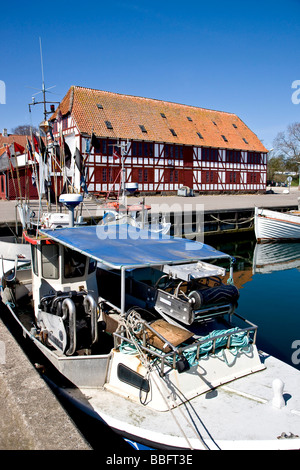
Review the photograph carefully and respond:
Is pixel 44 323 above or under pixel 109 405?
above

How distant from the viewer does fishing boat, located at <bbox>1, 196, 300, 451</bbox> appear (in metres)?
5.09

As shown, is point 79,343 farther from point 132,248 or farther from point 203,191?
point 203,191

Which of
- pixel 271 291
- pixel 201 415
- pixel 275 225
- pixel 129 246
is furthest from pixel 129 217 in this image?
pixel 201 415

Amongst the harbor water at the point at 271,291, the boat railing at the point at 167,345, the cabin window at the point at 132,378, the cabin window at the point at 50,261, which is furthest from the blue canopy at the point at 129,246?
the harbor water at the point at 271,291

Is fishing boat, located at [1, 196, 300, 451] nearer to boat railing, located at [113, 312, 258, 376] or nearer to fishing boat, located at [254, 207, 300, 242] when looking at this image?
boat railing, located at [113, 312, 258, 376]

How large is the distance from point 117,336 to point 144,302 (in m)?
1.86

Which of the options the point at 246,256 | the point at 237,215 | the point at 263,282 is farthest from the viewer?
the point at 237,215

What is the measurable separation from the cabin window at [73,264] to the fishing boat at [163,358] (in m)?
0.02

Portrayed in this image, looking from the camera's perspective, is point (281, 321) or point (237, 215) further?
point (237, 215)

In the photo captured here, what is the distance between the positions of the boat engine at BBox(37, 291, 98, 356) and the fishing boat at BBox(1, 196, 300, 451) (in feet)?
0.06

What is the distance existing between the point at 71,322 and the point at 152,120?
37.2 m

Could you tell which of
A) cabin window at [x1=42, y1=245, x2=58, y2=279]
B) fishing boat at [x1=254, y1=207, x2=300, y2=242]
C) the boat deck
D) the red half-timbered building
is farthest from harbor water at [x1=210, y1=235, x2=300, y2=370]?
the red half-timbered building
